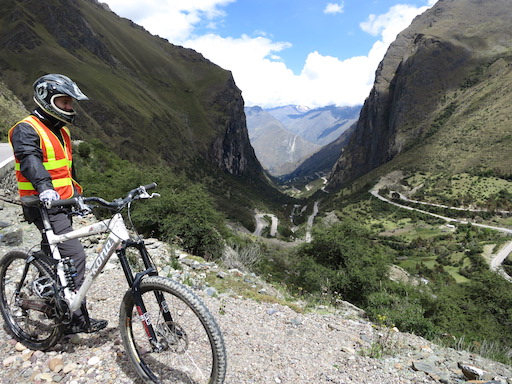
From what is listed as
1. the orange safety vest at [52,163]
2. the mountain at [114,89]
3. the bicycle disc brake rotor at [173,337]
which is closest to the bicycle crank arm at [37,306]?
the orange safety vest at [52,163]

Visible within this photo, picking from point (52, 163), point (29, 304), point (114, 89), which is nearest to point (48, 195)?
point (52, 163)

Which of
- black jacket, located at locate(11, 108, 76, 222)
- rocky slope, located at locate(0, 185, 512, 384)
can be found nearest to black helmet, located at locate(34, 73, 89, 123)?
black jacket, located at locate(11, 108, 76, 222)

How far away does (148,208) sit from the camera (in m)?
17.1

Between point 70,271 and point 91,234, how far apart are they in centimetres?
83

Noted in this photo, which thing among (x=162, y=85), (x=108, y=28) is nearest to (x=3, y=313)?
(x=162, y=85)

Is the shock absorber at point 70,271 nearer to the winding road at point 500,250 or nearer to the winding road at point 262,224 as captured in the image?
the winding road at point 500,250

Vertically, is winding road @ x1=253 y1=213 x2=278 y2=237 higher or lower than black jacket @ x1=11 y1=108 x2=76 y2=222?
lower

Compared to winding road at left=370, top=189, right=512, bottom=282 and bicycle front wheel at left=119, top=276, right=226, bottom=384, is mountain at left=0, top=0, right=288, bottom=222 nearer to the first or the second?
bicycle front wheel at left=119, top=276, right=226, bottom=384

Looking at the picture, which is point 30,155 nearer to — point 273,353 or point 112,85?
point 273,353

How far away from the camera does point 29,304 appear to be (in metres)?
4.80

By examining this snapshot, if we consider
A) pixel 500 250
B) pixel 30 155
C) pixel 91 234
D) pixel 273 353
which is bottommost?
pixel 500 250

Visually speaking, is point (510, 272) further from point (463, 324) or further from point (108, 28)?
point (108, 28)

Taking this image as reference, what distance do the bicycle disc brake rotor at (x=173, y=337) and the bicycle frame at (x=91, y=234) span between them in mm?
1179

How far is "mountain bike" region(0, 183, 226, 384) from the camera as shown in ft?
12.0
